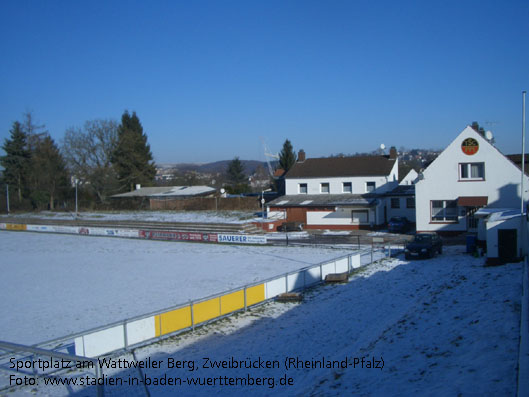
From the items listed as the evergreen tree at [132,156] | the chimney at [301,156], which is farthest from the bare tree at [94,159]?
the chimney at [301,156]

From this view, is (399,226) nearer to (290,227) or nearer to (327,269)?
(290,227)

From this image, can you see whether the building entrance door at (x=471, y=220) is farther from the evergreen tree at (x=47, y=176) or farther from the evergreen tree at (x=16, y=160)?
the evergreen tree at (x=16, y=160)

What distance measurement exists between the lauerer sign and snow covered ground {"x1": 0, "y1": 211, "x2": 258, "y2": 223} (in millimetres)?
24788

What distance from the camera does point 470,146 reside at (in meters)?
35.1

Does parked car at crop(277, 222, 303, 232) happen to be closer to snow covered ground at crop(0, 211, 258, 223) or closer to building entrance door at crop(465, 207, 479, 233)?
snow covered ground at crop(0, 211, 258, 223)

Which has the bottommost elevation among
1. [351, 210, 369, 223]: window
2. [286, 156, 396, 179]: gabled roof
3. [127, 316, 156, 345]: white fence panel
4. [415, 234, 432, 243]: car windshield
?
[127, 316, 156, 345]: white fence panel

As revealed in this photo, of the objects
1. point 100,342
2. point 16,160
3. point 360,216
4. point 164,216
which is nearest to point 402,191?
point 360,216

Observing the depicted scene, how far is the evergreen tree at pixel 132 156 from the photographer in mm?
81625

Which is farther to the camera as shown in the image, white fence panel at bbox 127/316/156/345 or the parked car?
the parked car

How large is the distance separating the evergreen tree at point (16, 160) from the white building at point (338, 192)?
57121mm

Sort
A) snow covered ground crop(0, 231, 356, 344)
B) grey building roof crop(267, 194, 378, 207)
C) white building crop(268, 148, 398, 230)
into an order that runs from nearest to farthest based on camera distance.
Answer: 1. snow covered ground crop(0, 231, 356, 344)
2. grey building roof crop(267, 194, 378, 207)
3. white building crop(268, 148, 398, 230)

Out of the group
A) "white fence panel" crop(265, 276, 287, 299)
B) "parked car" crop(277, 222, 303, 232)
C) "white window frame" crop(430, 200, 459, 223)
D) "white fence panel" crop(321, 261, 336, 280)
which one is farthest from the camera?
"parked car" crop(277, 222, 303, 232)

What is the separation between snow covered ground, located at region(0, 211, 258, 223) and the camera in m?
55.2

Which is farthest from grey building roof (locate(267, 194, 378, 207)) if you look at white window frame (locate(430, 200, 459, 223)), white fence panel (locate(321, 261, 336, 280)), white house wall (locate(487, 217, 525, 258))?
white fence panel (locate(321, 261, 336, 280))
